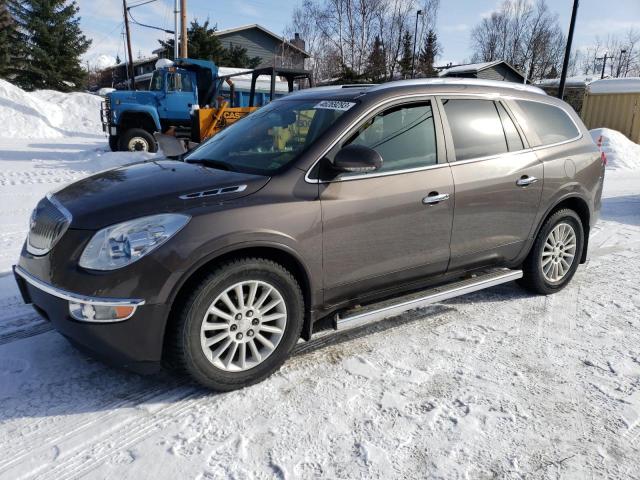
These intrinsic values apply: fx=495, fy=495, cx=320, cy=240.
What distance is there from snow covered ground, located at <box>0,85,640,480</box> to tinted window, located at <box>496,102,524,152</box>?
1.38 meters

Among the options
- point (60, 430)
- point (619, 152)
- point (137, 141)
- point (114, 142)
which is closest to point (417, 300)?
point (60, 430)

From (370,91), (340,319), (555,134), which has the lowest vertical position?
(340,319)

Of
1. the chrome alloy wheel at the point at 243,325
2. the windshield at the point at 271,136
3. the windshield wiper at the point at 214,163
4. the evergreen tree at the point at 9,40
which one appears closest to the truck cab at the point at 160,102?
the windshield at the point at 271,136

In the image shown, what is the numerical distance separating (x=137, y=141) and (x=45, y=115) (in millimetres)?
11781

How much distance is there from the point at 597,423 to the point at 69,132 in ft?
80.0

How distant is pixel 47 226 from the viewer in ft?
9.37

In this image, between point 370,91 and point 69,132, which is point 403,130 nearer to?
point 370,91

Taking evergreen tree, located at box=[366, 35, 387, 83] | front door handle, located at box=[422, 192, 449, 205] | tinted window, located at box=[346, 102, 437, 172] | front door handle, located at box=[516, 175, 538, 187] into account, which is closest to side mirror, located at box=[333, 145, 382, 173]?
tinted window, located at box=[346, 102, 437, 172]

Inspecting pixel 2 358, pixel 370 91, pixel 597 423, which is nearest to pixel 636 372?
pixel 597 423

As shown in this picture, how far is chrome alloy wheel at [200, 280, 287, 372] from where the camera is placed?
9.20 feet

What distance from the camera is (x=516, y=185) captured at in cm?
396

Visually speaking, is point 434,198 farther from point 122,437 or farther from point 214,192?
point 122,437

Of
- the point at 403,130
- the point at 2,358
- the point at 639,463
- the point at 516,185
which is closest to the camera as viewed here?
the point at 639,463

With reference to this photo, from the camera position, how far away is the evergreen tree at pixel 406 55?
4001 cm
